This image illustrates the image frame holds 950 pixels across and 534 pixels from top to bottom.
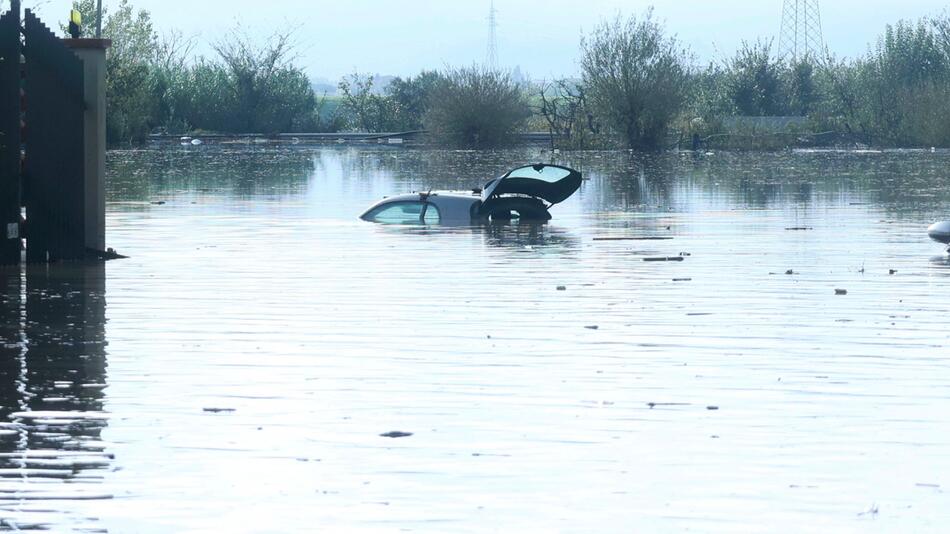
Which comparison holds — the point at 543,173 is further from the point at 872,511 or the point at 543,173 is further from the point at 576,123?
the point at 576,123

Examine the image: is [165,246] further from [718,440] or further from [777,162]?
[777,162]

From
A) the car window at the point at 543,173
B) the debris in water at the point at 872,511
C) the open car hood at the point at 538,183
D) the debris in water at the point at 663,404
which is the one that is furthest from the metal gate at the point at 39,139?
the debris in water at the point at 872,511

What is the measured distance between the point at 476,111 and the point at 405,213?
50751 millimetres

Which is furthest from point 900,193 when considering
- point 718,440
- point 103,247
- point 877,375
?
point 718,440

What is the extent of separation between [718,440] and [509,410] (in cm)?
154

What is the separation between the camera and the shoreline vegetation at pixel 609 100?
8269cm

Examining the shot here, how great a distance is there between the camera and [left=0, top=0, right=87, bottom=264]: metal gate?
20359mm

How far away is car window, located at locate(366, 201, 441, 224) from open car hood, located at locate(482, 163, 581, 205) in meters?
1.03

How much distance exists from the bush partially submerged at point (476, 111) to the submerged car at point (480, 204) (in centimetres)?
4807

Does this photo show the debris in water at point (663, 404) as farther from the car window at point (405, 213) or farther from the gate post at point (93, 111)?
the car window at point (405, 213)

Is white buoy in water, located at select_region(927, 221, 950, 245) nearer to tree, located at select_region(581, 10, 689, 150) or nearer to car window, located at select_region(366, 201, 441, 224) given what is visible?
car window, located at select_region(366, 201, 441, 224)

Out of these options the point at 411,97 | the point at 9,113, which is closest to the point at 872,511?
the point at 9,113

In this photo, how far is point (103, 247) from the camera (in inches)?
891

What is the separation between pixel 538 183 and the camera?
3419 cm
